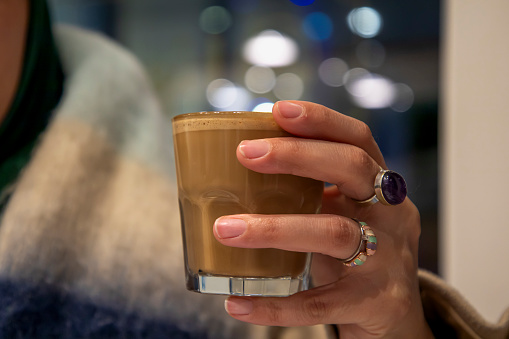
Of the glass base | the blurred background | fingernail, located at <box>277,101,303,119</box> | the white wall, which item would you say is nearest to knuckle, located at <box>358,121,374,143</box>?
fingernail, located at <box>277,101,303,119</box>

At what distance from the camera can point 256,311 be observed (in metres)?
0.60

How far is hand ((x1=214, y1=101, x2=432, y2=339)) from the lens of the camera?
54cm

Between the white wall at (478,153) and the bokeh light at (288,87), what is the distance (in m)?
1.26

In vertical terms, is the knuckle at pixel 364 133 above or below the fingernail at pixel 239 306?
above

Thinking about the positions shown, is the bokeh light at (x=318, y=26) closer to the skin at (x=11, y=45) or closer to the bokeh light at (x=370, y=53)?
the bokeh light at (x=370, y=53)

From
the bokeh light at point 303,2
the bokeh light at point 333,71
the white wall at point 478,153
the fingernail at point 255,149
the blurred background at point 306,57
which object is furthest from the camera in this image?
the bokeh light at point 303,2

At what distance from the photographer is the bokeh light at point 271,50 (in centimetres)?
306

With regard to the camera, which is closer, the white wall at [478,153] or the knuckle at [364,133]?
the knuckle at [364,133]

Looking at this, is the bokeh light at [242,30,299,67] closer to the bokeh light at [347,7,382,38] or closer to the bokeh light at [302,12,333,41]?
the bokeh light at [302,12,333,41]

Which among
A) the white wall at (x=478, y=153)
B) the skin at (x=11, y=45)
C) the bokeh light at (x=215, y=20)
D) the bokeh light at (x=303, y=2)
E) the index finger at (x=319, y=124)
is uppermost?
the bokeh light at (x=303, y=2)

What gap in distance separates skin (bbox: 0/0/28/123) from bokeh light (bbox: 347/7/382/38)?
83.8 inches

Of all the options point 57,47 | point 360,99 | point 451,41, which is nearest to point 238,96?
point 360,99

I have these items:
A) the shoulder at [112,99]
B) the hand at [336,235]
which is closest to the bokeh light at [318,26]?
the shoulder at [112,99]

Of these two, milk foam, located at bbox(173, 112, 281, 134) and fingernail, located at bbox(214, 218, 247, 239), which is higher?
milk foam, located at bbox(173, 112, 281, 134)
